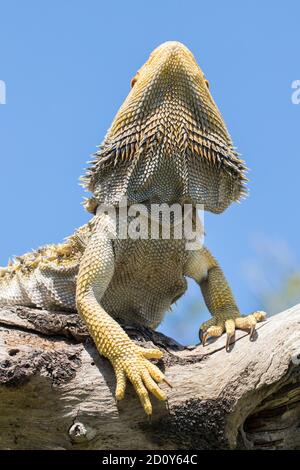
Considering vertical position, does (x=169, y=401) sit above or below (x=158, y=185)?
below

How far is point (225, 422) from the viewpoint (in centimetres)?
805

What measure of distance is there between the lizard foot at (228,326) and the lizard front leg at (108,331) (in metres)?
0.71

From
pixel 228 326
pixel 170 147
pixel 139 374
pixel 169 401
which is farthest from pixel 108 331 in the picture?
pixel 170 147

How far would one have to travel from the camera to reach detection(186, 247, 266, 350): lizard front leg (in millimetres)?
8664

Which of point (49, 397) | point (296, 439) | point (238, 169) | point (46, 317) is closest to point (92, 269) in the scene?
point (46, 317)

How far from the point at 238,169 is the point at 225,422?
111 inches

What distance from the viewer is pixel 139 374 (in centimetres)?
801

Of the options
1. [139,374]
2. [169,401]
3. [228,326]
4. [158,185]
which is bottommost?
[169,401]

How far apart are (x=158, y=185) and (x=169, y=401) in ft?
7.62

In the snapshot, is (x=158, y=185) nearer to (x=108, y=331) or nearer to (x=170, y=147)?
(x=170, y=147)

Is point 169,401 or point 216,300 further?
point 216,300

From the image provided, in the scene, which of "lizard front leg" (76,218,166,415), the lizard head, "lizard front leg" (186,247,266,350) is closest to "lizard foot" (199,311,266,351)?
"lizard front leg" (186,247,266,350)
